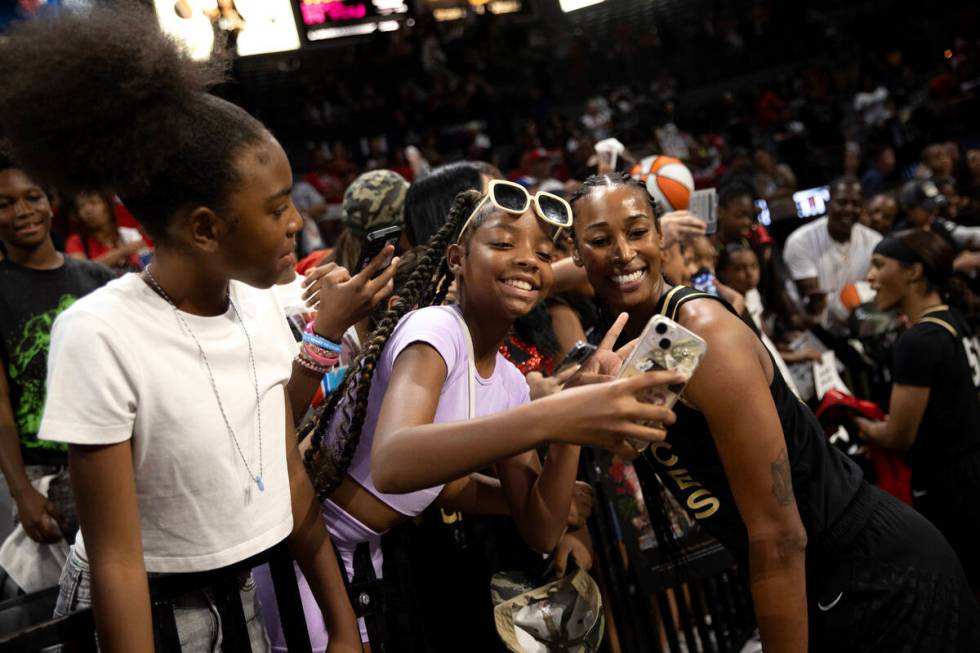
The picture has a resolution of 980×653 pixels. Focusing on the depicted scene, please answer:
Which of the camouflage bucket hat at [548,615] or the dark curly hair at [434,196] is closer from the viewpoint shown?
the camouflage bucket hat at [548,615]

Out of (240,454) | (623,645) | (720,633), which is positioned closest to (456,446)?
(240,454)

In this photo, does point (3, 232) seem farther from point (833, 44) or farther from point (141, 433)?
point (833, 44)

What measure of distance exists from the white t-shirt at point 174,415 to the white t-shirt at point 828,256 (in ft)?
20.4

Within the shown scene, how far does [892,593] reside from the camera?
2189 mm

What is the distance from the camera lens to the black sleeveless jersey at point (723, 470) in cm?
215

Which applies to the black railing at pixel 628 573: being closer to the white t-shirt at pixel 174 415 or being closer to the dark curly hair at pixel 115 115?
the white t-shirt at pixel 174 415

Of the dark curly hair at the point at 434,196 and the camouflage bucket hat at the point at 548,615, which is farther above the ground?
the dark curly hair at the point at 434,196

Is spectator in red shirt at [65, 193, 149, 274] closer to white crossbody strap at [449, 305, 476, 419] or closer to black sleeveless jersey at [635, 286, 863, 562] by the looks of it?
white crossbody strap at [449, 305, 476, 419]

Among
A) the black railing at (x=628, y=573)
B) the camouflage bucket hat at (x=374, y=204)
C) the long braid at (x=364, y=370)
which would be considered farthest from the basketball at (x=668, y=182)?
the long braid at (x=364, y=370)

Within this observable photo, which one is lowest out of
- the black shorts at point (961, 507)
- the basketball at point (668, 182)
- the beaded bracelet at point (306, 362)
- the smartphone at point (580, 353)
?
the black shorts at point (961, 507)

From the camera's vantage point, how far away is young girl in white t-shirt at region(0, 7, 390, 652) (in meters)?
1.53

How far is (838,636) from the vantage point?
2248mm

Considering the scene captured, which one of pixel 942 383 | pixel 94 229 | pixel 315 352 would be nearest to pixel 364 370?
pixel 315 352

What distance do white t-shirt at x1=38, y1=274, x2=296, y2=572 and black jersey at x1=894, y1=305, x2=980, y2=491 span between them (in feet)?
10.6
